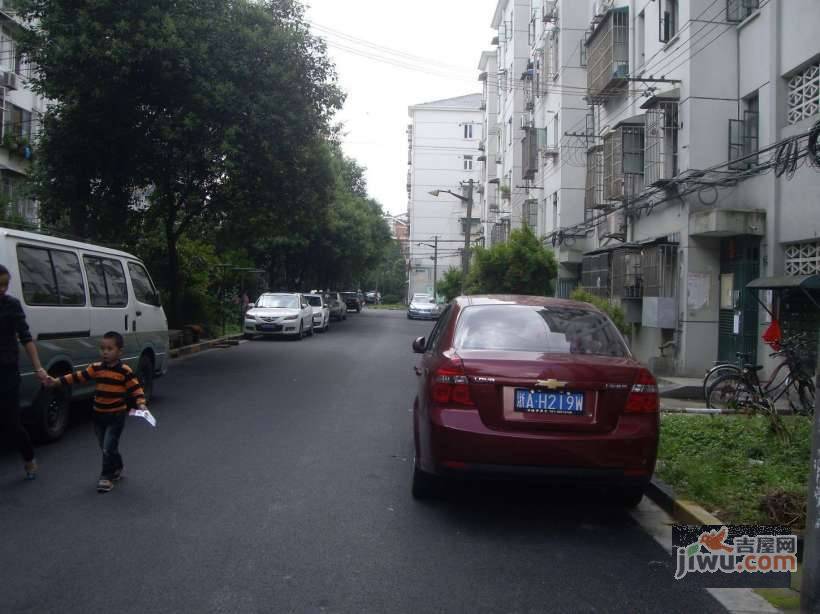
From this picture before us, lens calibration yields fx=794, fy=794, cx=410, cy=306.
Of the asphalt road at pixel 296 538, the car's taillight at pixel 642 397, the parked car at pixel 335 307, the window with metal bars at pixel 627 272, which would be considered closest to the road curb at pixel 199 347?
the asphalt road at pixel 296 538

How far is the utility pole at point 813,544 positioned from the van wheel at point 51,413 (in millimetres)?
6718

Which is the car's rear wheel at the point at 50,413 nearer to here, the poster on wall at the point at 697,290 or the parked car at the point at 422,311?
the poster on wall at the point at 697,290

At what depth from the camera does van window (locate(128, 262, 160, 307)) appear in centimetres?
1077

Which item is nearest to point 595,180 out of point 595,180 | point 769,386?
point 595,180

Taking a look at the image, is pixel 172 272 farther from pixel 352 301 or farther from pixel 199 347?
pixel 352 301

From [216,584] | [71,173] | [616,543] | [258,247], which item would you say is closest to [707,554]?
[616,543]

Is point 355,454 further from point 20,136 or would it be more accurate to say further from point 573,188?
point 20,136

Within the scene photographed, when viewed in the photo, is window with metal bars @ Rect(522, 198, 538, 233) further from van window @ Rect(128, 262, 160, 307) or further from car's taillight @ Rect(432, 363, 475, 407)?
car's taillight @ Rect(432, 363, 475, 407)

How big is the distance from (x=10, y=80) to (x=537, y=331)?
27.7m

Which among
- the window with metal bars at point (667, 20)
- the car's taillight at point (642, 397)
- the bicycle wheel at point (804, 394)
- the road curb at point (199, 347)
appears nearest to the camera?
the car's taillight at point (642, 397)

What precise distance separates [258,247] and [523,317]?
33.6 metres

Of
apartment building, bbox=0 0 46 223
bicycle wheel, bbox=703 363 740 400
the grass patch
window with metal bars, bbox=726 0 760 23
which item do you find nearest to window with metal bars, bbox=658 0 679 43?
window with metal bars, bbox=726 0 760 23

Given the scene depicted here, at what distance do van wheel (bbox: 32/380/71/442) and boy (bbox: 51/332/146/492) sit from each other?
5.41 ft

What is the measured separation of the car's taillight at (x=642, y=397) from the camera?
5.47 metres
